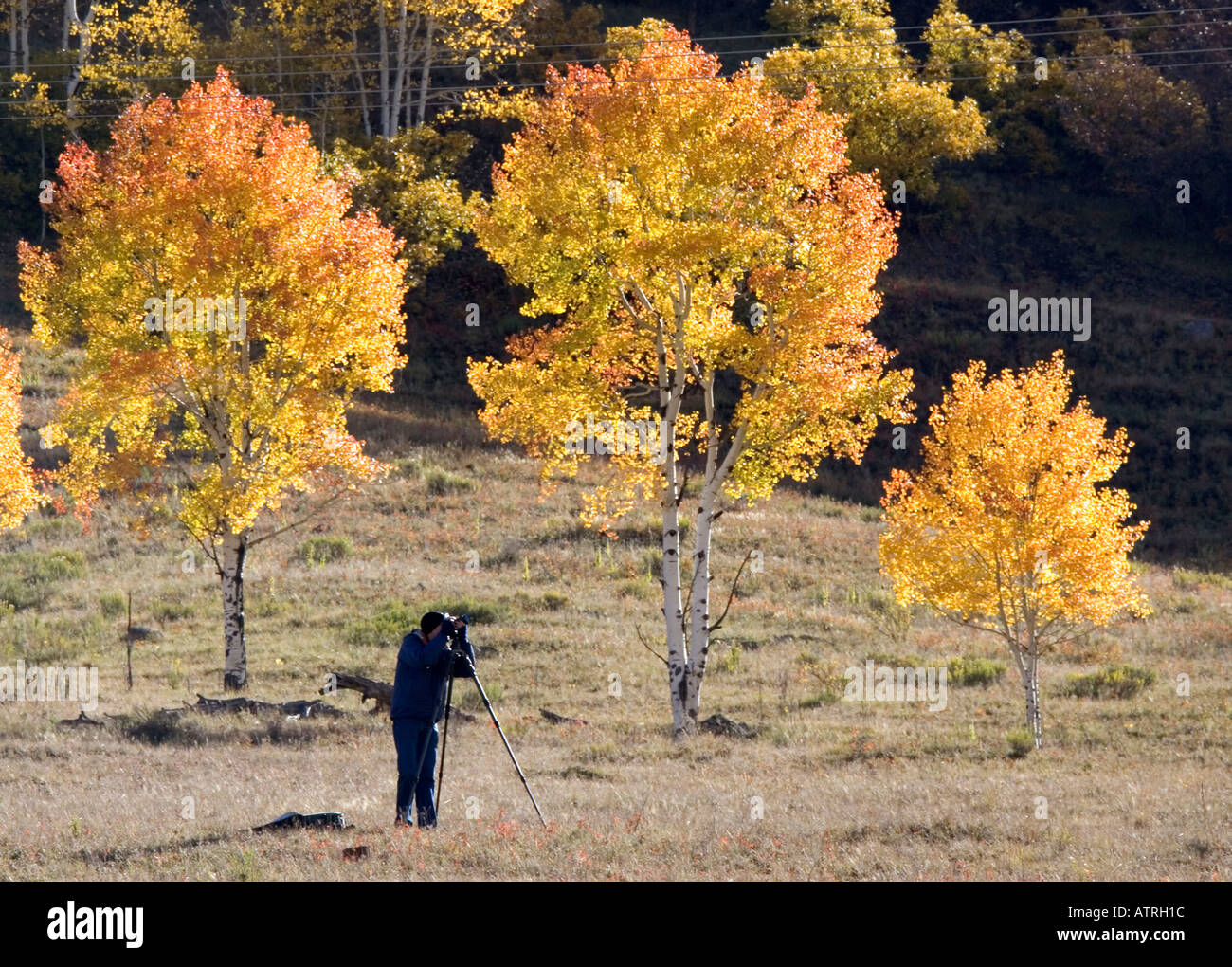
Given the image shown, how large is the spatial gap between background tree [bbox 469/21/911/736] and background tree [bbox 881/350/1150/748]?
2.86 metres

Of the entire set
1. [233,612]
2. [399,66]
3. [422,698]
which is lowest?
[233,612]

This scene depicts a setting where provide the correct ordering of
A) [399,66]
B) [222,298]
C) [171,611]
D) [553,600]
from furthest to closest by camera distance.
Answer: [399,66] < [553,600] < [171,611] < [222,298]

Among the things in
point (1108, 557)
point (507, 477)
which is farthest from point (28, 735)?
point (507, 477)

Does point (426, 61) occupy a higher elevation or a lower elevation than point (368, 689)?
higher

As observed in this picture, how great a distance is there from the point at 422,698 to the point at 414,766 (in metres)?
0.67

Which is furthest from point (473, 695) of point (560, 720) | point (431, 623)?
point (431, 623)

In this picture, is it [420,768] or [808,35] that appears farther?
[808,35]

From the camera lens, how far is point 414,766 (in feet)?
44.0

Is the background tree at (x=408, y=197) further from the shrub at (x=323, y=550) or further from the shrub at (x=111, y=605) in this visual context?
the shrub at (x=111, y=605)

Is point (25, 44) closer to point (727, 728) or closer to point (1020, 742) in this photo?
point (727, 728)

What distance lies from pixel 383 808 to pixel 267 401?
41.9ft

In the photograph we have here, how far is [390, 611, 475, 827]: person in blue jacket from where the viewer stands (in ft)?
43.7

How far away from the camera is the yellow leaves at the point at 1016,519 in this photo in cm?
A: 2477

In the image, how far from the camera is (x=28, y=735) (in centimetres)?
2105
